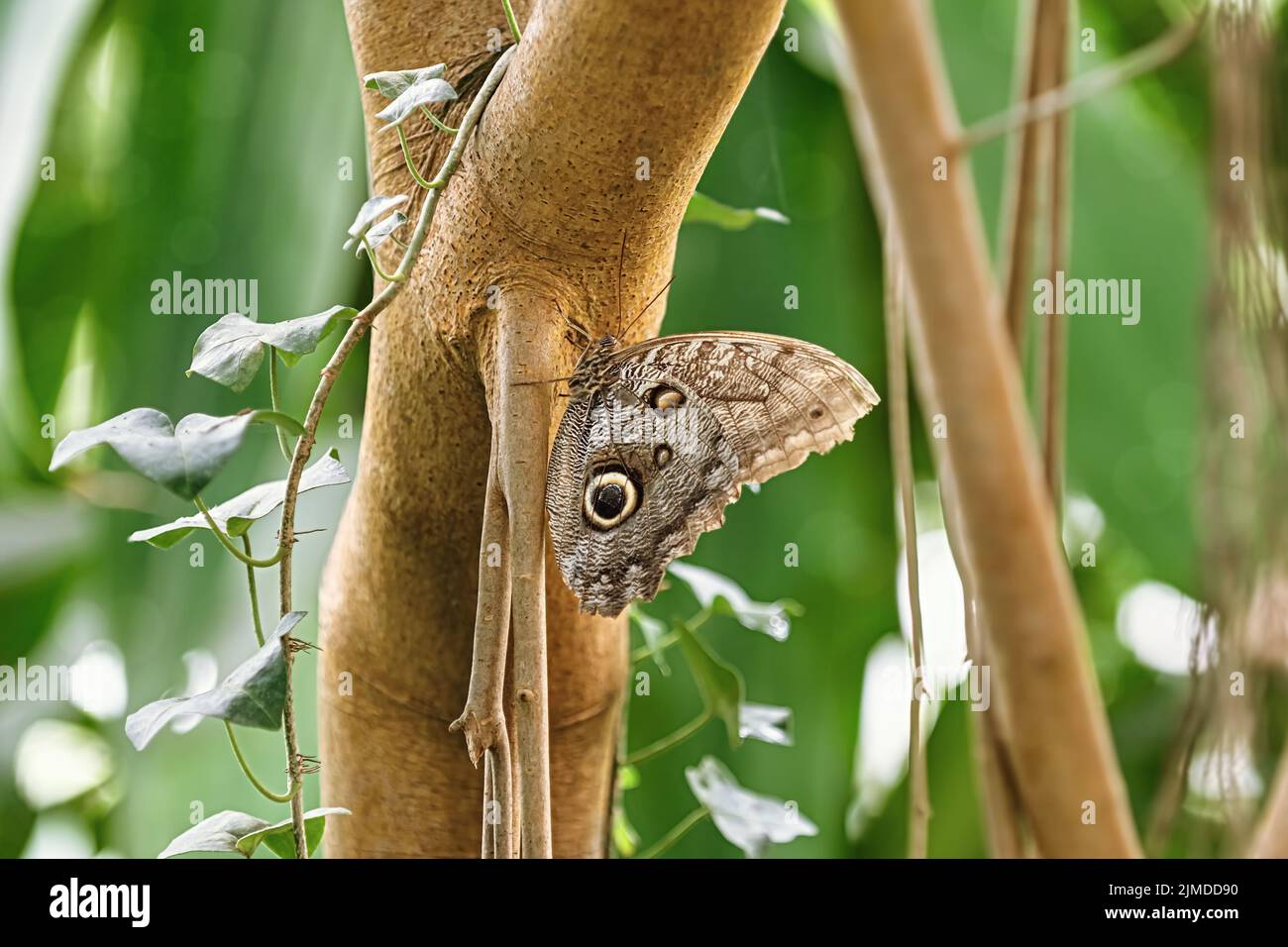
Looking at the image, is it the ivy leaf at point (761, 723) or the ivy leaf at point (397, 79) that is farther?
the ivy leaf at point (761, 723)

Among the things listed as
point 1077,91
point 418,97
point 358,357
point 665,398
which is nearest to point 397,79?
point 418,97

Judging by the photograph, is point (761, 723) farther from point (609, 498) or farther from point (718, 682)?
point (609, 498)

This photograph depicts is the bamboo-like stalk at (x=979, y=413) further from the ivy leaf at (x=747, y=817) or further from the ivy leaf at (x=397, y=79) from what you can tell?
the ivy leaf at (x=747, y=817)

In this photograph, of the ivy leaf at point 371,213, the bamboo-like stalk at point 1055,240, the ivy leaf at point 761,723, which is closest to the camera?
the ivy leaf at point 371,213

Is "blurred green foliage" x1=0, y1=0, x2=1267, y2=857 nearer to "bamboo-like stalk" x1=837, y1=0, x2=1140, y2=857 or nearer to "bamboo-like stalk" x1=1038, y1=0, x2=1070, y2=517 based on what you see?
"bamboo-like stalk" x1=1038, y1=0, x2=1070, y2=517

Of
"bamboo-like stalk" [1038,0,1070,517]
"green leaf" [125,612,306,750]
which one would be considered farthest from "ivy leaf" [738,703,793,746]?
"green leaf" [125,612,306,750]

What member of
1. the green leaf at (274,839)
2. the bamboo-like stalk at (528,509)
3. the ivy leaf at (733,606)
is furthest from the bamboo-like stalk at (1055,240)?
the green leaf at (274,839)

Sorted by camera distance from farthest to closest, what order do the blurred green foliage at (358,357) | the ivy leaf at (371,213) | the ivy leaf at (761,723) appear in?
the blurred green foliage at (358,357)
the ivy leaf at (761,723)
the ivy leaf at (371,213)
